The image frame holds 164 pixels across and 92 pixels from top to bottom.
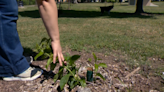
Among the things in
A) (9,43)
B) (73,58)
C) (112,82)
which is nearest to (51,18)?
(73,58)

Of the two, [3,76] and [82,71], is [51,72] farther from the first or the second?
[3,76]

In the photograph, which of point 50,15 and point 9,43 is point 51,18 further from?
point 9,43

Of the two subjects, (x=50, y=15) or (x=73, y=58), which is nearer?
(x=50, y=15)

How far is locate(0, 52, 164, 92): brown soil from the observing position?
1.77m

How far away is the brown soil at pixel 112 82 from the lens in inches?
69.6

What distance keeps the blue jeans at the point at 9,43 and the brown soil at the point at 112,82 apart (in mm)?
173

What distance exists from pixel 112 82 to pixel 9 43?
126 cm

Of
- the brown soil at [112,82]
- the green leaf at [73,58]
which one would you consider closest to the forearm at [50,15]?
the green leaf at [73,58]

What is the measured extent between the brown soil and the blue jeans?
17 cm

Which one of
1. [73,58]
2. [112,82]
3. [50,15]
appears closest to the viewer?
[50,15]

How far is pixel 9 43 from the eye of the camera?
1657 mm

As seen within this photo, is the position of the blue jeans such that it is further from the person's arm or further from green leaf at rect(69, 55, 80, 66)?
green leaf at rect(69, 55, 80, 66)

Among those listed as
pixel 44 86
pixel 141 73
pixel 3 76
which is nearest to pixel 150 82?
pixel 141 73

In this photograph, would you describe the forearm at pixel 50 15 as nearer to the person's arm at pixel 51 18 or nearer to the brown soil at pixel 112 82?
the person's arm at pixel 51 18
